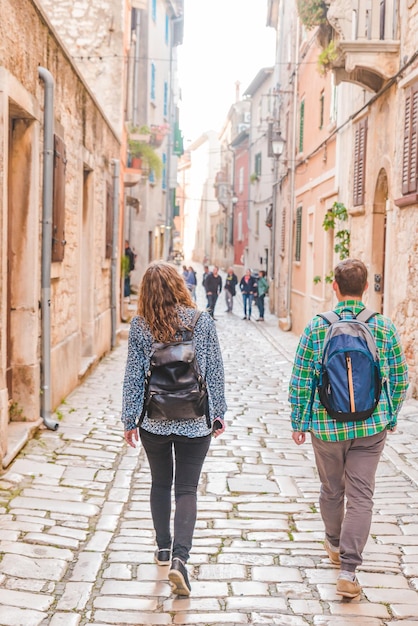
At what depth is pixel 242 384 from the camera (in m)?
12.6

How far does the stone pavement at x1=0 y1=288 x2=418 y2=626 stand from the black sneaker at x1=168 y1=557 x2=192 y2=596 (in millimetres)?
57

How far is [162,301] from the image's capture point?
436cm

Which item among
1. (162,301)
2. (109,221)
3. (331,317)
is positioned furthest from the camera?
(109,221)

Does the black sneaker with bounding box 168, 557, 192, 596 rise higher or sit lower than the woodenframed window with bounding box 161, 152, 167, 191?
lower

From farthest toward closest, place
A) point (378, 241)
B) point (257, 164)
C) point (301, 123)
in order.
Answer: point (257, 164), point (301, 123), point (378, 241)

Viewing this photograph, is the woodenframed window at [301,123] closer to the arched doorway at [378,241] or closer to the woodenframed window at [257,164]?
the arched doorway at [378,241]

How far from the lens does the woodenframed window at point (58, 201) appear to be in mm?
8898

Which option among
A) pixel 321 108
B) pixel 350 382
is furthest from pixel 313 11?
pixel 350 382

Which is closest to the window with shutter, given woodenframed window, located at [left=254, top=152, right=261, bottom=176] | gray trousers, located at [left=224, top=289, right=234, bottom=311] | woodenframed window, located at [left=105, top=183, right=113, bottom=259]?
gray trousers, located at [left=224, top=289, right=234, bottom=311]

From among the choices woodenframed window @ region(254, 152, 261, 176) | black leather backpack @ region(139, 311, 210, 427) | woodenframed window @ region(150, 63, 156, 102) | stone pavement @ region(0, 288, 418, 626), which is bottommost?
stone pavement @ region(0, 288, 418, 626)

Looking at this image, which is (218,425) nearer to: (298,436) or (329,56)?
(298,436)

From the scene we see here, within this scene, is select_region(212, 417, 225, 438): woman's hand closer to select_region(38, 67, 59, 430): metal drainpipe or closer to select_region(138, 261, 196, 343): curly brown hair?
select_region(138, 261, 196, 343): curly brown hair

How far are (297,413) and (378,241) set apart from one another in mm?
9493

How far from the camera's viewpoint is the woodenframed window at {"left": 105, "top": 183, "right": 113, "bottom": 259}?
1538 centimetres
